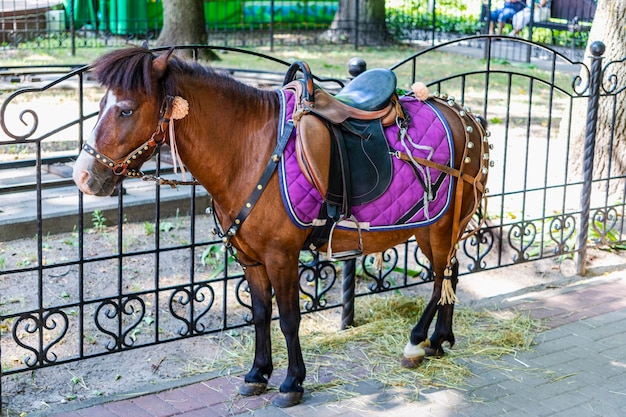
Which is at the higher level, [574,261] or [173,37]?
[173,37]

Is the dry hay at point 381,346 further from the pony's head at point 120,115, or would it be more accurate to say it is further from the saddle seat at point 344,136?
the pony's head at point 120,115

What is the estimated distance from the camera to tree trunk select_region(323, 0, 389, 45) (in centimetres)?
1894

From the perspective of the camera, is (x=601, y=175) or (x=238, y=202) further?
(x=601, y=175)

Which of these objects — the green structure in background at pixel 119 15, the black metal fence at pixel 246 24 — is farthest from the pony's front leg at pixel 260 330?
the green structure in background at pixel 119 15

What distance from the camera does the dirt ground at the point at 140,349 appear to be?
4387 millimetres

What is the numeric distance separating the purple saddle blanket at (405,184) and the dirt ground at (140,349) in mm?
1184

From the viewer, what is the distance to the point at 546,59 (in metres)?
17.2

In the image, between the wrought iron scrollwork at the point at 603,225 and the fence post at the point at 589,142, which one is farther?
the wrought iron scrollwork at the point at 603,225

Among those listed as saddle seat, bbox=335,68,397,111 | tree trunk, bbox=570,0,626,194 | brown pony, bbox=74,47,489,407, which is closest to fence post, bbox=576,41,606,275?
tree trunk, bbox=570,0,626,194

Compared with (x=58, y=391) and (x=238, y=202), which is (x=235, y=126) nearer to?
(x=238, y=202)

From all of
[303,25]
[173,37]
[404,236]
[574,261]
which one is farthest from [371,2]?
[404,236]

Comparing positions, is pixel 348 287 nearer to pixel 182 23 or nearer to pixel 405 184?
pixel 405 184

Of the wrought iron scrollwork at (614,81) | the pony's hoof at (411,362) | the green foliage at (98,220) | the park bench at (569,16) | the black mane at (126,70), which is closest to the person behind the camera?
the black mane at (126,70)

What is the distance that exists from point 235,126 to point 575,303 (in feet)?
10.0
